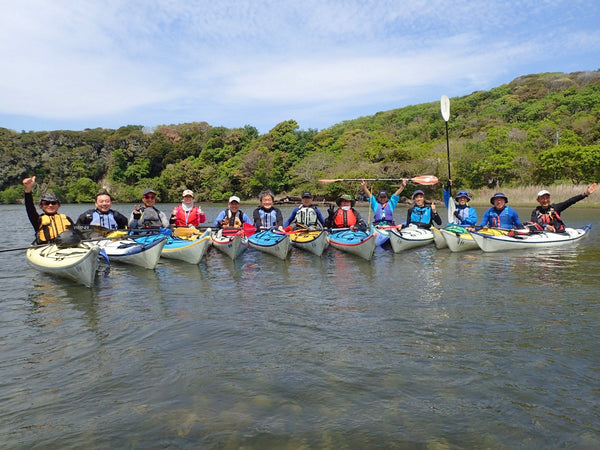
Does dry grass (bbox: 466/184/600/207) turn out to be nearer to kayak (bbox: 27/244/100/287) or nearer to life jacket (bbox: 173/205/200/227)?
life jacket (bbox: 173/205/200/227)

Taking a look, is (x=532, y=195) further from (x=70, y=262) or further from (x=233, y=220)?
(x=70, y=262)

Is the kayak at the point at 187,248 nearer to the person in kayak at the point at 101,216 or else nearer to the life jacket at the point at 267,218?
the person in kayak at the point at 101,216

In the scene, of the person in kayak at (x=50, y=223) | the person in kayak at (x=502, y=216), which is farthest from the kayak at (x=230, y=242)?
the person in kayak at (x=502, y=216)

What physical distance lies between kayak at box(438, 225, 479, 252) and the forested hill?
1107 inches

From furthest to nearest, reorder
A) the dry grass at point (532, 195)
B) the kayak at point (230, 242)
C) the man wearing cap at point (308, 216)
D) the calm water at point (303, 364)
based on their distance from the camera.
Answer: the dry grass at point (532, 195) < the man wearing cap at point (308, 216) < the kayak at point (230, 242) < the calm water at point (303, 364)

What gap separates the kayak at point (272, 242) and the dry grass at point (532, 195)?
898 inches

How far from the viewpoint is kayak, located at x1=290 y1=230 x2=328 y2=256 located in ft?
33.8

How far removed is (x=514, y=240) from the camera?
10.6 meters

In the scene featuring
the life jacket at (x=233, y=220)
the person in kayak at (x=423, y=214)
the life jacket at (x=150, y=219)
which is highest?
the life jacket at (x=150, y=219)

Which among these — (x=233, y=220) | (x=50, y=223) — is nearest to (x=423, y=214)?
(x=233, y=220)

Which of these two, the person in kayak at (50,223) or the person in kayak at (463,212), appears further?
the person in kayak at (463,212)

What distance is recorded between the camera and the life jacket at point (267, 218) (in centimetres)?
1155

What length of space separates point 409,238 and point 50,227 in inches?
321

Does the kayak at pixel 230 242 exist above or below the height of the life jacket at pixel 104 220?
below
